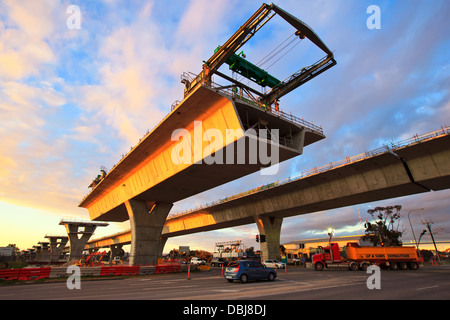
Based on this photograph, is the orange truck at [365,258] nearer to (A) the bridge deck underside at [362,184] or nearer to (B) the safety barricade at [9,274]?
(A) the bridge deck underside at [362,184]

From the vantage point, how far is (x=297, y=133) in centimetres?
2108

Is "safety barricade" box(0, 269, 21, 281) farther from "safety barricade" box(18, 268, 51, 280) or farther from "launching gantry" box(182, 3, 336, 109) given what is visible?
"launching gantry" box(182, 3, 336, 109)

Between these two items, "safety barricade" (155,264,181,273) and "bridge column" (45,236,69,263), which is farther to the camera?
"bridge column" (45,236,69,263)

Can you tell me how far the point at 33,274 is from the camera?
2023 cm

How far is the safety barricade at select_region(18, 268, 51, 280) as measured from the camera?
19652mm

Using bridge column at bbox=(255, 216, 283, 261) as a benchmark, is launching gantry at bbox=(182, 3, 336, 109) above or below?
above

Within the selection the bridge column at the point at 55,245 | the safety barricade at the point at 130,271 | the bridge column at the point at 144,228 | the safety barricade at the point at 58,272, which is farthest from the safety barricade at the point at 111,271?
the bridge column at the point at 55,245

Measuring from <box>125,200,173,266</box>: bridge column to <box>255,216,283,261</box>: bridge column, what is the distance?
1835cm

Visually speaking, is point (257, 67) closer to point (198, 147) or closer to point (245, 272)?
point (198, 147)

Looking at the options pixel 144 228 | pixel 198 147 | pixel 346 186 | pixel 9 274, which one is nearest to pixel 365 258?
pixel 346 186

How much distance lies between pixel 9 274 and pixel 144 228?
43.0 ft

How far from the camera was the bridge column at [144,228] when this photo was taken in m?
29.3

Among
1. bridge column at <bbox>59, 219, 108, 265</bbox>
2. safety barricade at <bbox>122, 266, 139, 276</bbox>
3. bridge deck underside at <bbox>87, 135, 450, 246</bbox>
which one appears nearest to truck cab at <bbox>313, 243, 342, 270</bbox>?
bridge deck underside at <bbox>87, 135, 450, 246</bbox>
